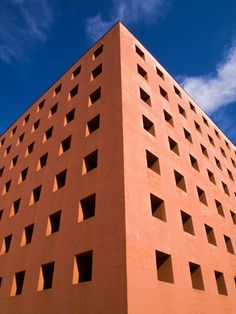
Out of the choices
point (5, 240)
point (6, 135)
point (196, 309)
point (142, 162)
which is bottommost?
point (196, 309)

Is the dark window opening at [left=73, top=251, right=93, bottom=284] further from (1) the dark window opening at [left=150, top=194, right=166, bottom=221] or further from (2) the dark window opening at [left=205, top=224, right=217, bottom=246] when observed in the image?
(2) the dark window opening at [left=205, top=224, right=217, bottom=246]

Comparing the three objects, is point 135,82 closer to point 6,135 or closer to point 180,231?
point 180,231

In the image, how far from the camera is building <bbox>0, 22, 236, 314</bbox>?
1218 centimetres

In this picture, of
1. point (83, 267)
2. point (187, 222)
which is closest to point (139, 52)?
point (187, 222)

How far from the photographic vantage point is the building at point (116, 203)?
480 inches

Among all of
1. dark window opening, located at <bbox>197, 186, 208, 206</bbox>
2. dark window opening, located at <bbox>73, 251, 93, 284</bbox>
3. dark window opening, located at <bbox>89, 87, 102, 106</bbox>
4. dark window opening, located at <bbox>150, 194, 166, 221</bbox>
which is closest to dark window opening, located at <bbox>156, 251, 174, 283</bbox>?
dark window opening, located at <bbox>150, 194, 166, 221</bbox>

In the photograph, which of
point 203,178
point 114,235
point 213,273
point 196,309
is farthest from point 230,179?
point 114,235

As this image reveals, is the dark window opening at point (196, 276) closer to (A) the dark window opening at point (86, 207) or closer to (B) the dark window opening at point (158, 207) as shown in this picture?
(B) the dark window opening at point (158, 207)

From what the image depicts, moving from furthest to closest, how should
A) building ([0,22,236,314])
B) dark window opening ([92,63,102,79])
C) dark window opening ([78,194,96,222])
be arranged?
dark window opening ([92,63,102,79]), dark window opening ([78,194,96,222]), building ([0,22,236,314])

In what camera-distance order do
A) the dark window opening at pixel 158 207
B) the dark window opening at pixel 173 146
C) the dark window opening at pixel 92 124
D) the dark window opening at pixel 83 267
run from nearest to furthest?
the dark window opening at pixel 83 267 → the dark window opening at pixel 158 207 → the dark window opening at pixel 92 124 → the dark window opening at pixel 173 146

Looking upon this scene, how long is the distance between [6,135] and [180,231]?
2679cm

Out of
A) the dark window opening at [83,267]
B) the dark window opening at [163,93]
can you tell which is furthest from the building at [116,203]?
the dark window opening at [163,93]

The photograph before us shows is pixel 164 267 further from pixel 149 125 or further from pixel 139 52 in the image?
pixel 139 52

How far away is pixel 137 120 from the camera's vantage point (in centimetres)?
1764
